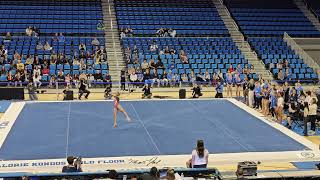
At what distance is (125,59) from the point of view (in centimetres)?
3097

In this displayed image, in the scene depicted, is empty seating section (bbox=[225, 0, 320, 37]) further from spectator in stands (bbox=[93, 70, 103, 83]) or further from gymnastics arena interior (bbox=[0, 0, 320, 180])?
spectator in stands (bbox=[93, 70, 103, 83])

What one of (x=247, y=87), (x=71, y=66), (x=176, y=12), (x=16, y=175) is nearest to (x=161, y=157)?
(x=16, y=175)

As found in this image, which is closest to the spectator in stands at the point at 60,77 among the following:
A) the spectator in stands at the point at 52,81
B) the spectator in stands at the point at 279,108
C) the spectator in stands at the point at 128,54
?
the spectator in stands at the point at 52,81

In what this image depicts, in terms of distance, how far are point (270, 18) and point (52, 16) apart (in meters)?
16.6

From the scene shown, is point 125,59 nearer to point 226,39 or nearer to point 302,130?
point 226,39

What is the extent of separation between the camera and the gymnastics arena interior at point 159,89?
43.9ft

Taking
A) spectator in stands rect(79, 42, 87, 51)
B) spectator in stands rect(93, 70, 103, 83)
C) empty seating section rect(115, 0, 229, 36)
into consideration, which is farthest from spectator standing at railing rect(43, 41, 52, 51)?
empty seating section rect(115, 0, 229, 36)

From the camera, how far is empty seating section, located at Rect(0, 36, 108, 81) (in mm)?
28409

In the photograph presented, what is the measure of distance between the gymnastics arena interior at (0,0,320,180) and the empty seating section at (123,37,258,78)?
0.10 m

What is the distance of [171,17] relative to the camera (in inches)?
1436

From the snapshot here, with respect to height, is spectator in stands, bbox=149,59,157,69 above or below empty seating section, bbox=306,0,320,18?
below
